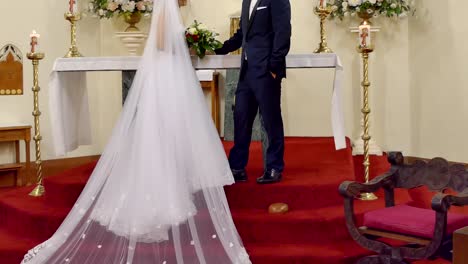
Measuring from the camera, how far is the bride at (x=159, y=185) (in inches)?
207

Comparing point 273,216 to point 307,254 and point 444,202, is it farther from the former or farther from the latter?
point 444,202

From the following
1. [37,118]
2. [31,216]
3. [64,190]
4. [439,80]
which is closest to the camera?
[31,216]

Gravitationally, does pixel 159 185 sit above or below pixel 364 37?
below

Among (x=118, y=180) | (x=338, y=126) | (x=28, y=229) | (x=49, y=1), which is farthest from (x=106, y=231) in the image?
(x=49, y=1)

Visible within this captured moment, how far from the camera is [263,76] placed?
20.4 feet

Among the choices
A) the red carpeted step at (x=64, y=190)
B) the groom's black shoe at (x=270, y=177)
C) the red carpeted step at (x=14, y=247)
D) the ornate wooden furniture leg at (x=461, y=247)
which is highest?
the ornate wooden furniture leg at (x=461, y=247)

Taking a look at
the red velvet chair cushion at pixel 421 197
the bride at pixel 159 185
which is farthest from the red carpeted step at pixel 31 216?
the red velvet chair cushion at pixel 421 197

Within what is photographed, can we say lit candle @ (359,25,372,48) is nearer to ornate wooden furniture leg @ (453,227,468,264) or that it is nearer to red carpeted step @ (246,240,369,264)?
red carpeted step @ (246,240,369,264)

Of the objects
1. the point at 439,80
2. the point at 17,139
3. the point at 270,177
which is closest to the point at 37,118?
the point at 17,139

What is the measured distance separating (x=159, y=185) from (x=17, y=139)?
396 centimetres

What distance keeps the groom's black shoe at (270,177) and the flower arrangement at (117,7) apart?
418cm

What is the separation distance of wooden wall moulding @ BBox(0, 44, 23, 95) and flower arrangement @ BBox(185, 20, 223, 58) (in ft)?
11.8

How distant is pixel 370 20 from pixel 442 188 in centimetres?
524

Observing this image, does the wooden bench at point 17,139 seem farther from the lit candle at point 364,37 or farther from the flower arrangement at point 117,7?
the lit candle at point 364,37
